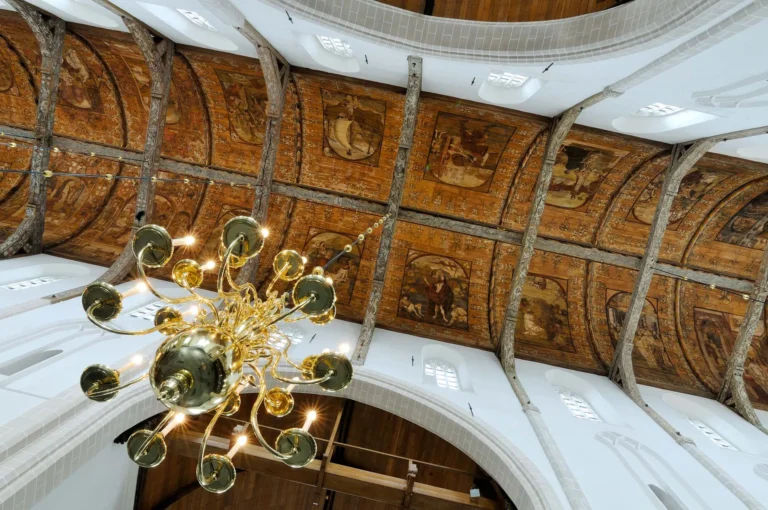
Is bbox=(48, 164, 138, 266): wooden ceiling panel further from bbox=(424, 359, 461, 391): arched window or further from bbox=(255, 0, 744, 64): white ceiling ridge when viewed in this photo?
bbox=(424, 359, 461, 391): arched window

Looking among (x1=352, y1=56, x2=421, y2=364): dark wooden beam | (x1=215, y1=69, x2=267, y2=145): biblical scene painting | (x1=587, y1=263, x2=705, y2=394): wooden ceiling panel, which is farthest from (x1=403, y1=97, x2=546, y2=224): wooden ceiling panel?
(x1=215, y1=69, x2=267, y2=145): biblical scene painting

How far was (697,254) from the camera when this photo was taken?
1069cm

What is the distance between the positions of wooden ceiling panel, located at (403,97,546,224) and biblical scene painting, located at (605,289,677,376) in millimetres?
3682

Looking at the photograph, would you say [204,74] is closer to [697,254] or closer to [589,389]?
[589,389]

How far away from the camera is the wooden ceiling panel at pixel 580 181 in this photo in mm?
9461

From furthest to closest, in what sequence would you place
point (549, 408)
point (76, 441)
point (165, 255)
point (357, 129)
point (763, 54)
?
1. point (357, 129)
2. point (549, 408)
3. point (76, 441)
4. point (763, 54)
5. point (165, 255)

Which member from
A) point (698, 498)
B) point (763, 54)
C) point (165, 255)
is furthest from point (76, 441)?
point (763, 54)

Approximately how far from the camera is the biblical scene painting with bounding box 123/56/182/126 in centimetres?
1049

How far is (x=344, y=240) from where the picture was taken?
1138 cm

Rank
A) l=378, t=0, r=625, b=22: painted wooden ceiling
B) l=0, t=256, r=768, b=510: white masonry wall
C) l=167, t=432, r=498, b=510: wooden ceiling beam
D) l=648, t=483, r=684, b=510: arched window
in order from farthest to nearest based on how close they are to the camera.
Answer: l=167, t=432, r=498, b=510: wooden ceiling beam → l=378, t=0, r=625, b=22: painted wooden ceiling → l=648, t=483, r=684, b=510: arched window → l=0, t=256, r=768, b=510: white masonry wall

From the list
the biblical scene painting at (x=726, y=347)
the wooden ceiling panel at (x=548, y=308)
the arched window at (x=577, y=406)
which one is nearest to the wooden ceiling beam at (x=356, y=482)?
the arched window at (x=577, y=406)

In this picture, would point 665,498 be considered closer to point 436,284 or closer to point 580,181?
point 436,284

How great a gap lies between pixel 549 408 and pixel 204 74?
10.4 meters

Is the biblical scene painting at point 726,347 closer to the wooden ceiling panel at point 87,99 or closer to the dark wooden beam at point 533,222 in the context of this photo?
the dark wooden beam at point 533,222
